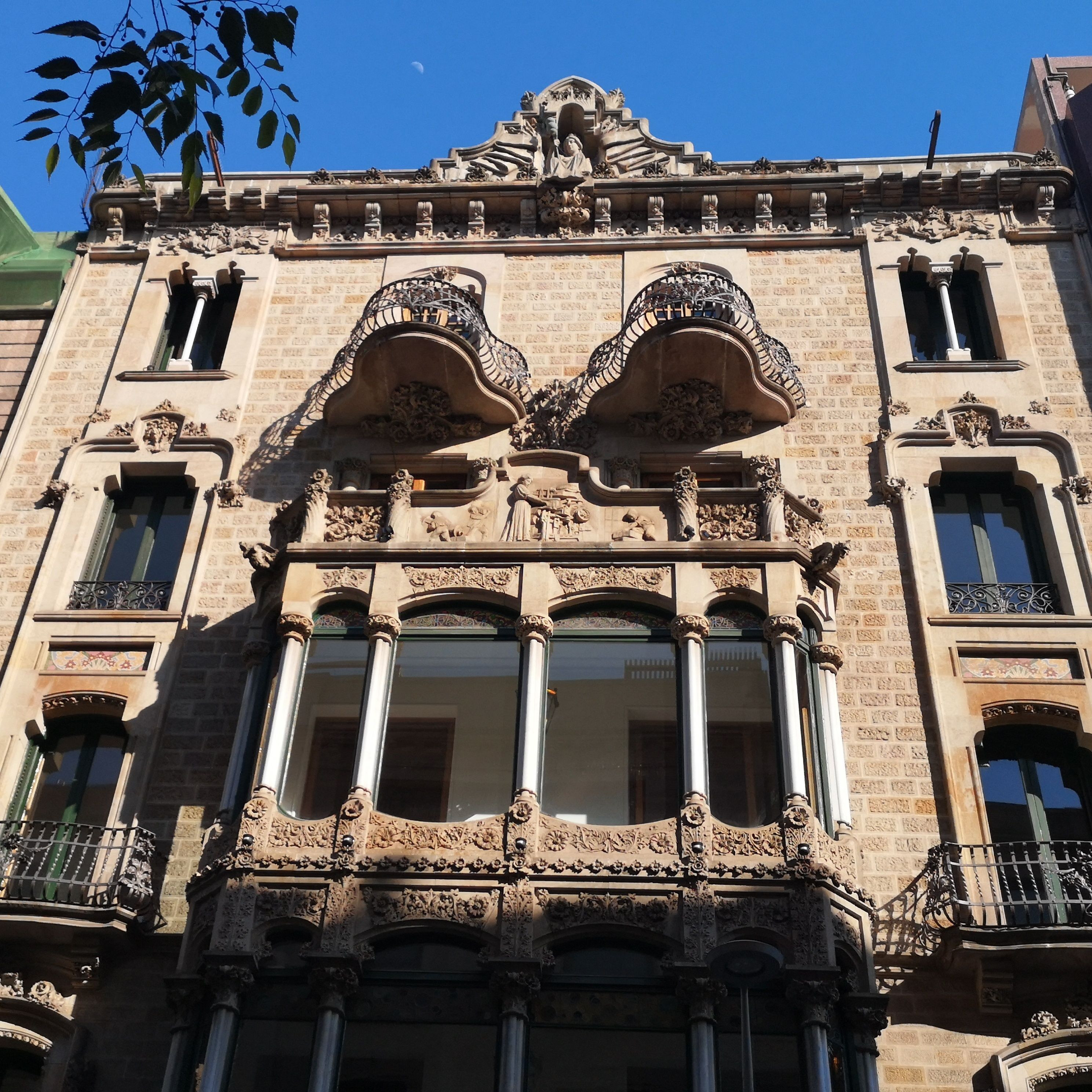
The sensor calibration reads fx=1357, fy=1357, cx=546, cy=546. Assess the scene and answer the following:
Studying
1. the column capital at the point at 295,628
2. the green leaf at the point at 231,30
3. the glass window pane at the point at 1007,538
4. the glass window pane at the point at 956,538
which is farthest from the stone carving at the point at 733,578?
the green leaf at the point at 231,30

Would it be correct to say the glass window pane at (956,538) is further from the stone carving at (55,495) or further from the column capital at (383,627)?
the stone carving at (55,495)

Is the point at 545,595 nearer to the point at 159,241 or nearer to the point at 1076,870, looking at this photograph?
the point at 1076,870

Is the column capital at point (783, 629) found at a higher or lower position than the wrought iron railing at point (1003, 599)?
lower

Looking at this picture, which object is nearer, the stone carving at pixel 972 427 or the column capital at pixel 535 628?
the column capital at pixel 535 628

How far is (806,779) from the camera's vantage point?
533 inches

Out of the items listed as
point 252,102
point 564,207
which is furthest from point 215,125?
point 564,207

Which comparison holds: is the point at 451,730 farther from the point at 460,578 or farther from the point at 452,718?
the point at 460,578

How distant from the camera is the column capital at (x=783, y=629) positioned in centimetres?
1432

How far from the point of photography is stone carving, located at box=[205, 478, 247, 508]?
18.0m

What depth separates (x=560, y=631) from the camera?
574 inches

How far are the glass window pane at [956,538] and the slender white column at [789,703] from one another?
338 centimetres

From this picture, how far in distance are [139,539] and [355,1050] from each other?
8.58 metres

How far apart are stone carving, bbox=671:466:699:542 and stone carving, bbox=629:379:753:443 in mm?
2321

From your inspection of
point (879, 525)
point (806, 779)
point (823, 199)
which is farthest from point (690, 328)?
point (806, 779)
